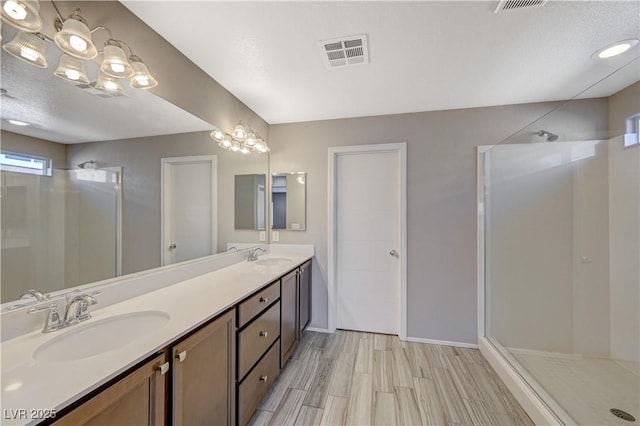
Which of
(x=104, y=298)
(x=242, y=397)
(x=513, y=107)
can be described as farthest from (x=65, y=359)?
(x=513, y=107)

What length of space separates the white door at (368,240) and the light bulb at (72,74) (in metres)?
2.18

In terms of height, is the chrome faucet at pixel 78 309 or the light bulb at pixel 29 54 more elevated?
the light bulb at pixel 29 54

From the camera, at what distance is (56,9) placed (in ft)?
3.45

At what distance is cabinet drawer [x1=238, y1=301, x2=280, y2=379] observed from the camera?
142cm

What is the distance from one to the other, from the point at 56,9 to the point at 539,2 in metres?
2.27

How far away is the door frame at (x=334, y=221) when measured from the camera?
2.64 m

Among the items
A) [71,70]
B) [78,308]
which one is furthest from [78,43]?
[78,308]

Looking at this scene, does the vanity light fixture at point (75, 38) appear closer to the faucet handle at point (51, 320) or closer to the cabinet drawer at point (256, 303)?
the faucet handle at point (51, 320)

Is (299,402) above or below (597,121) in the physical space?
below

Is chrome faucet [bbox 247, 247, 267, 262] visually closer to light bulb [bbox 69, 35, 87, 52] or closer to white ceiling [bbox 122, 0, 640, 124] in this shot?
white ceiling [bbox 122, 0, 640, 124]

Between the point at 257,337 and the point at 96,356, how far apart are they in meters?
0.91

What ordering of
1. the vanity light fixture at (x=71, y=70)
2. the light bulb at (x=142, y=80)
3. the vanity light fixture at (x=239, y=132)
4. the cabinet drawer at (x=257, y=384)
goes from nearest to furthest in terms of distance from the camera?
the vanity light fixture at (x=71, y=70) < the light bulb at (x=142, y=80) < the cabinet drawer at (x=257, y=384) < the vanity light fixture at (x=239, y=132)

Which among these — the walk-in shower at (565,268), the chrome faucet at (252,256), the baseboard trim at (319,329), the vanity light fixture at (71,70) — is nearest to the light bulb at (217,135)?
the vanity light fixture at (71,70)

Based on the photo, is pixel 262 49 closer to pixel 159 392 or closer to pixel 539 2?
pixel 539 2
